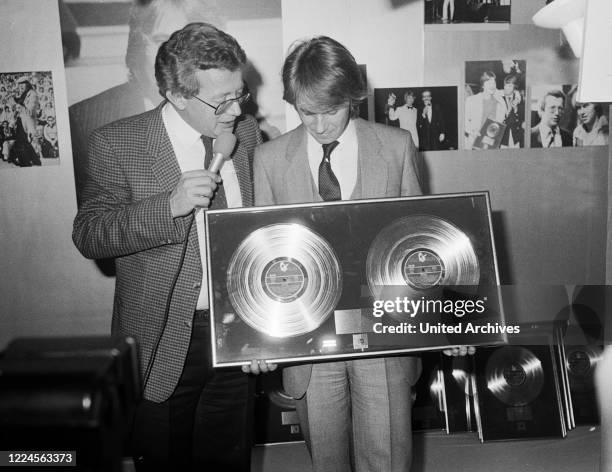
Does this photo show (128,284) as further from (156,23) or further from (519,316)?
(519,316)

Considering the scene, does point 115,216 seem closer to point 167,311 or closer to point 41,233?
point 167,311

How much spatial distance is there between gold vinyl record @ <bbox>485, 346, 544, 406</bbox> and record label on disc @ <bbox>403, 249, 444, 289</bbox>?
1.62 metres

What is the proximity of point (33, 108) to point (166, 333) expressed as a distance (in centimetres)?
169

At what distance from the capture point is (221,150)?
188cm

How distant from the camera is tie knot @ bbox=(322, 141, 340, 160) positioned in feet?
6.57

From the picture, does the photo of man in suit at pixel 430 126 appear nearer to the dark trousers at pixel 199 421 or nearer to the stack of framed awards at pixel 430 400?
the stack of framed awards at pixel 430 400

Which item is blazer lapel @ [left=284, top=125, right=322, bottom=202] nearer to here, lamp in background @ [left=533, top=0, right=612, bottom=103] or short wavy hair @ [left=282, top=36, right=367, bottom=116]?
short wavy hair @ [left=282, top=36, right=367, bottom=116]

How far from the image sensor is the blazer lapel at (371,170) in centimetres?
198

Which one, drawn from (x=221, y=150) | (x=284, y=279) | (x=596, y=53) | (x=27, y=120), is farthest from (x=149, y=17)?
(x=596, y=53)

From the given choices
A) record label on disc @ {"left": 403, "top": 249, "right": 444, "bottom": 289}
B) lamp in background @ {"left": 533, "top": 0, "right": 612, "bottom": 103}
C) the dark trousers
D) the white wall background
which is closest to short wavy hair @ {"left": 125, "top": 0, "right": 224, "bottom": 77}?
the white wall background

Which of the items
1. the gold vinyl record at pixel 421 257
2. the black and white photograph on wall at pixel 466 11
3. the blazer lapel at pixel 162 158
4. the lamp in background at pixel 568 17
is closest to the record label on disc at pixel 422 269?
the gold vinyl record at pixel 421 257

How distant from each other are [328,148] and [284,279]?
498mm

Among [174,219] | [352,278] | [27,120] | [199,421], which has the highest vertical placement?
[27,120]

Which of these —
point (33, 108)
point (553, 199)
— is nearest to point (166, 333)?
point (33, 108)
